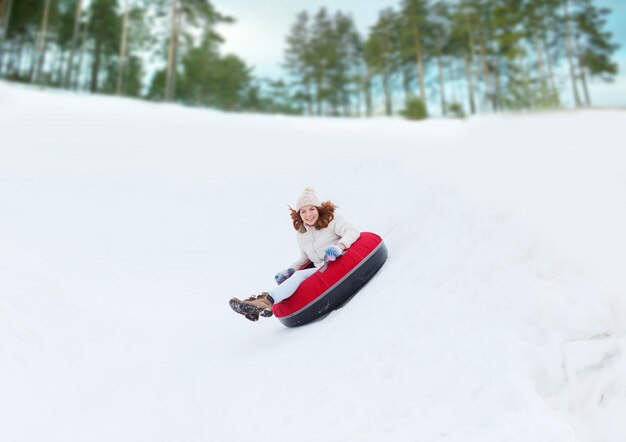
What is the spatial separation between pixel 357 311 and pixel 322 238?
3.56ft

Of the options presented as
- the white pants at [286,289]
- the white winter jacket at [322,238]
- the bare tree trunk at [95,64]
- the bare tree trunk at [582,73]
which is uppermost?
the bare tree trunk at [95,64]

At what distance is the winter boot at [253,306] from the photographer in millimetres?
4406

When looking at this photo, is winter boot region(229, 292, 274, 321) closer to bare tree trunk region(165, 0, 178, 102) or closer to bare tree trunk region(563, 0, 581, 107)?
bare tree trunk region(165, 0, 178, 102)

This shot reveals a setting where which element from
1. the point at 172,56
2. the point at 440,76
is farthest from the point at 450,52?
the point at 172,56

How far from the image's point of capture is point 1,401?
128 inches

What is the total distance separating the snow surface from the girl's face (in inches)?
38.1

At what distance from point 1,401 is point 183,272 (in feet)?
13.3

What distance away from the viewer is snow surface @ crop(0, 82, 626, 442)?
267 centimetres

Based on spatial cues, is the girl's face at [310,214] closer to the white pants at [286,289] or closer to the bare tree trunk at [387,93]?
the white pants at [286,289]

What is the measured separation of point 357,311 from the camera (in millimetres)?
→ 3924

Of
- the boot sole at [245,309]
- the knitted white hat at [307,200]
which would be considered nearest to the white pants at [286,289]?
the boot sole at [245,309]

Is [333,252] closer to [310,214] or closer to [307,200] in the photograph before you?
[310,214]

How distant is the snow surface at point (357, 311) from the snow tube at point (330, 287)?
0.16 m

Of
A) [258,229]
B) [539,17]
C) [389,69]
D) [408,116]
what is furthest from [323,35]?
[258,229]
